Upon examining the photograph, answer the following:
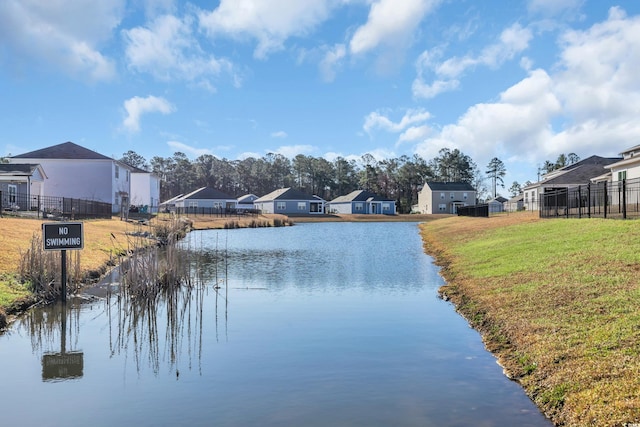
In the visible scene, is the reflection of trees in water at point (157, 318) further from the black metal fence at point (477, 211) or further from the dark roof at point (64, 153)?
the dark roof at point (64, 153)

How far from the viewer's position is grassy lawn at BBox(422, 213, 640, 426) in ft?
18.3

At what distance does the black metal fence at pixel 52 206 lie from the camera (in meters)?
34.1

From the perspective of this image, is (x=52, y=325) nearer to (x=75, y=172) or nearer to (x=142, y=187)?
(x=75, y=172)

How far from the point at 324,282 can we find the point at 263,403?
951 cm

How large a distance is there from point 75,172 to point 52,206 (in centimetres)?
640

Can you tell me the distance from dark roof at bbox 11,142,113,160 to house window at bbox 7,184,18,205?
11.1m

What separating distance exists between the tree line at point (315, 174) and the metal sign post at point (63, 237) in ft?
309

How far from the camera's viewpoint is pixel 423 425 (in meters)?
5.54

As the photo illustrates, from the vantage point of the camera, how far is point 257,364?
25.2 ft

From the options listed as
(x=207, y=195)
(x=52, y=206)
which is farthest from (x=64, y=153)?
(x=207, y=195)

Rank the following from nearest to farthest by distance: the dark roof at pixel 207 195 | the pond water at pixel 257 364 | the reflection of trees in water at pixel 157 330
→ the pond water at pixel 257 364 → the reflection of trees in water at pixel 157 330 → the dark roof at pixel 207 195

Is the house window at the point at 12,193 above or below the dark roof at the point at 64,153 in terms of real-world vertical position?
below

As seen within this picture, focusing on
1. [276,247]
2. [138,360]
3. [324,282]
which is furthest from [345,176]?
[138,360]

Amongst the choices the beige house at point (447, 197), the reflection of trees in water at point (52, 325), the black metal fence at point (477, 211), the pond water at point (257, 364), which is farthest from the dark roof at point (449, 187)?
the reflection of trees in water at point (52, 325)
